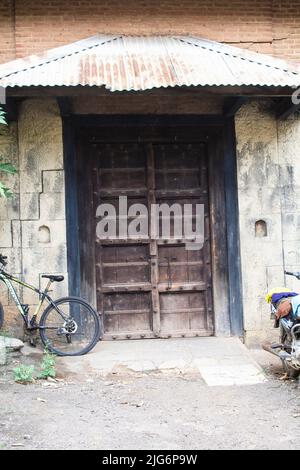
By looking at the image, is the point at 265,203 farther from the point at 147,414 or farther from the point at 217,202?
the point at 147,414

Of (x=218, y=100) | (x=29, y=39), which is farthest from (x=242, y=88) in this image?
(x=29, y=39)

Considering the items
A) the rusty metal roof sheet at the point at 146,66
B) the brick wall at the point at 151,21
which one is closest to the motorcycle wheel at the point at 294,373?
the rusty metal roof sheet at the point at 146,66

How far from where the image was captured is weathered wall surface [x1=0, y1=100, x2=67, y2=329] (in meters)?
6.69

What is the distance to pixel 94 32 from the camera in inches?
279

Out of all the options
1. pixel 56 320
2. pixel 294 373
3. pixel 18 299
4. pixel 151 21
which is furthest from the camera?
pixel 151 21

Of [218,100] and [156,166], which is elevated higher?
[218,100]

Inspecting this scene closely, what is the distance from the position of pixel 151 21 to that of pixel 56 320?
13.3 feet

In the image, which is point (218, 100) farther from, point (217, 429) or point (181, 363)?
point (217, 429)

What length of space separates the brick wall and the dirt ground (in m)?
4.20

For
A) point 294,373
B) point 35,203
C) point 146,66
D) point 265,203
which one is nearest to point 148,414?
point 294,373

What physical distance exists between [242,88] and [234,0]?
6.72ft

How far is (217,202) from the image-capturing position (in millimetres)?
7078
